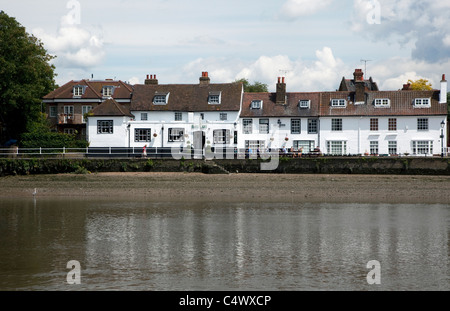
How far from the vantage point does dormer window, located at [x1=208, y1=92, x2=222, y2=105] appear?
59.3m

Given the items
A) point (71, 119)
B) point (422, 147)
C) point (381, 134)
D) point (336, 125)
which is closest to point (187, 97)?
point (71, 119)

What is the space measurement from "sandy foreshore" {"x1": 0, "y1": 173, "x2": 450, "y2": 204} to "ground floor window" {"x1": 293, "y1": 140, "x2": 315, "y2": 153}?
466 inches

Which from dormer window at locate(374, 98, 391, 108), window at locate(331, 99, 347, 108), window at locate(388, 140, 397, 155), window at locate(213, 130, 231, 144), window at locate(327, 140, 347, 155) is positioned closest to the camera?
window at locate(388, 140, 397, 155)

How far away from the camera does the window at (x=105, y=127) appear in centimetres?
5553

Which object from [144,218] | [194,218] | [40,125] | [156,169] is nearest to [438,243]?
[194,218]

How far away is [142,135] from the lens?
55.9 meters

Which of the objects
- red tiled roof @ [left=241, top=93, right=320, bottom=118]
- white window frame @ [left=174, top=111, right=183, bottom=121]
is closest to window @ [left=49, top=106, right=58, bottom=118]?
white window frame @ [left=174, top=111, right=183, bottom=121]

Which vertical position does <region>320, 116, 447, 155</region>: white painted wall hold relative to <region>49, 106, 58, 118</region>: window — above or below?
below

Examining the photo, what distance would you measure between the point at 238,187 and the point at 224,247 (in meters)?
18.7

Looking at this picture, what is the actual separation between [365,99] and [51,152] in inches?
1191

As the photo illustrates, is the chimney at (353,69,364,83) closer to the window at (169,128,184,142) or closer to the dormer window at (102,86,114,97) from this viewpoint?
the window at (169,128,184,142)

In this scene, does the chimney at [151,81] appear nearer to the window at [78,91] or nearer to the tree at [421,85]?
the window at [78,91]

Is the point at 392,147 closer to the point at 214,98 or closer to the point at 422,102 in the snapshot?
the point at 422,102

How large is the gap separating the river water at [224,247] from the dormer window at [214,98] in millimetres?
24059
